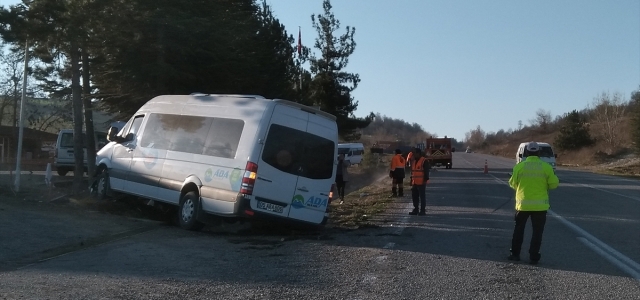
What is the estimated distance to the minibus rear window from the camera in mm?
13094

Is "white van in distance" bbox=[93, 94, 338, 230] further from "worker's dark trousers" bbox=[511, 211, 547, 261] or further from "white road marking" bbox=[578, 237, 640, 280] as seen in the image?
"white road marking" bbox=[578, 237, 640, 280]

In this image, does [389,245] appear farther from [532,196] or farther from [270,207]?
[532,196]

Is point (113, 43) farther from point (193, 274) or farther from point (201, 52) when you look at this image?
point (193, 274)

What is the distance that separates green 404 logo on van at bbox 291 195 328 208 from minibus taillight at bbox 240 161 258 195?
3.26 feet

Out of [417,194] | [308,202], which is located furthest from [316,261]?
[417,194]

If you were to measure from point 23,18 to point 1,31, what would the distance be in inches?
26.5

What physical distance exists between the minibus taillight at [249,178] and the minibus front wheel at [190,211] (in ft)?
4.95

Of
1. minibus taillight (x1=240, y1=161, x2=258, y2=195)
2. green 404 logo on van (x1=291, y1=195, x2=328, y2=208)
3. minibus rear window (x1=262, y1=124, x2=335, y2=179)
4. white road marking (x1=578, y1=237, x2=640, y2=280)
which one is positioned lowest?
white road marking (x1=578, y1=237, x2=640, y2=280)

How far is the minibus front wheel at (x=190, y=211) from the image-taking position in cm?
1402

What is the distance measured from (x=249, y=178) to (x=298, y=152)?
117 centimetres

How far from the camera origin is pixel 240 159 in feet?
42.8

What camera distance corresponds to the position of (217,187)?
531 inches

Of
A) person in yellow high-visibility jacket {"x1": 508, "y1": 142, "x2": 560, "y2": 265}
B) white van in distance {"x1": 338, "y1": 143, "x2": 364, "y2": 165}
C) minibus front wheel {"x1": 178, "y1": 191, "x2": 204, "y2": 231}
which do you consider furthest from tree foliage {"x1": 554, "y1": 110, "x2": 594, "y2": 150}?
person in yellow high-visibility jacket {"x1": 508, "y1": 142, "x2": 560, "y2": 265}

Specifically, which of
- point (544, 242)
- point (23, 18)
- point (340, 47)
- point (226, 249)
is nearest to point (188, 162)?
point (226, 249)
